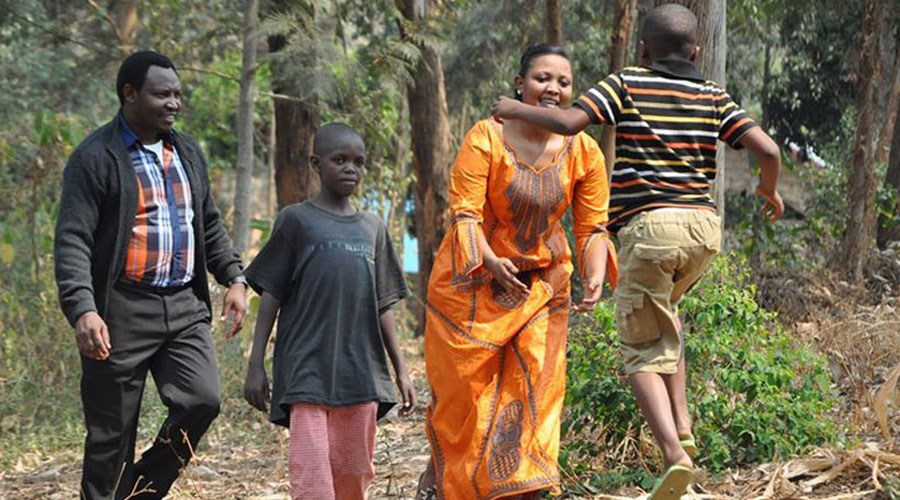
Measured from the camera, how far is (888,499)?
16.0 feet

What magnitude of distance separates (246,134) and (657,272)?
6.34m

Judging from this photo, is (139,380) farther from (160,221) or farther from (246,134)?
(246,134)

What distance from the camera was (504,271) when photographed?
16.2 feet

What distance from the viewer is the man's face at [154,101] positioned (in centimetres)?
508

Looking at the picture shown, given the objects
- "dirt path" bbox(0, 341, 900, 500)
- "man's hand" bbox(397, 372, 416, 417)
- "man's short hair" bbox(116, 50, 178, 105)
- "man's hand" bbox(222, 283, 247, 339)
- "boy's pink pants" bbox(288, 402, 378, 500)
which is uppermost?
"man's short hair" bbox(116, 50, 178, 105)

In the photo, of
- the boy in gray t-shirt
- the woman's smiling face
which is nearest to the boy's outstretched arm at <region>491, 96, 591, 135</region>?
the woman's smiling face

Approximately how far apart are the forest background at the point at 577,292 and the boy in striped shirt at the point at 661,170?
0.80 m

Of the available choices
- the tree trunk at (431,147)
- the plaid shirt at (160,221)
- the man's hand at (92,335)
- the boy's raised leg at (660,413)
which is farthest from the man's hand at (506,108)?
the tree trunk at (431,147)

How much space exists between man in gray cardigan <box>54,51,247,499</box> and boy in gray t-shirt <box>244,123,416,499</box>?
263 mm

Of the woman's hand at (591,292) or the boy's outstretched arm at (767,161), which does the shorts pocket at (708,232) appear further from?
the woman's hand at (591,292)

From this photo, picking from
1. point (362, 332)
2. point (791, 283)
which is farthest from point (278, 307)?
point (791, 283)

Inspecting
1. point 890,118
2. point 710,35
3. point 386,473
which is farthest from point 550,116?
point 890,118

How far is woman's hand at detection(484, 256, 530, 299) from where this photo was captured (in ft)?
16.2

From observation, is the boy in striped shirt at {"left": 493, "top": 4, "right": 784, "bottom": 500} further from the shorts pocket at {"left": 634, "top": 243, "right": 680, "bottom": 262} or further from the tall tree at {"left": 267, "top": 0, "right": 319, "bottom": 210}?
the tall tree at {"left": 267, "top": 0, "right": 319, "bottom": 210}
